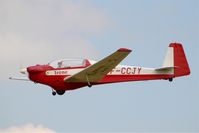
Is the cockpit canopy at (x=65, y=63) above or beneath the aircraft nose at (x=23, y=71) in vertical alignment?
above

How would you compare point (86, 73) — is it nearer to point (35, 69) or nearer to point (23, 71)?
point (35, 69)

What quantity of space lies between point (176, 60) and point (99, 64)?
212 inches

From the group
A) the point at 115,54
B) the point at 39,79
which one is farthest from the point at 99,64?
the point at 39,79

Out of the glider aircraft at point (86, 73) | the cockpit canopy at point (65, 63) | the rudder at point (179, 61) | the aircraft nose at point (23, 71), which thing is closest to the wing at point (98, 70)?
the glider aircraft at point (86, 73)

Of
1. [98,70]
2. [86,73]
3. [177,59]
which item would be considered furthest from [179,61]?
[86,73]

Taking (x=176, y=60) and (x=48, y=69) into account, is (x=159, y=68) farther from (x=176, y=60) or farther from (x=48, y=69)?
(x=48, y=69)

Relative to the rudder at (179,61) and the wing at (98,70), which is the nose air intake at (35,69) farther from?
the rudder at (179,61)

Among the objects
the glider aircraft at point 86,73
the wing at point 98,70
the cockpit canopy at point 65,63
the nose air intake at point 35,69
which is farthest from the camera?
the cockpit canopy at point 65,63

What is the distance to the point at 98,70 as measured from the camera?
23562 mm

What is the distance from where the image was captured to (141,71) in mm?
25406

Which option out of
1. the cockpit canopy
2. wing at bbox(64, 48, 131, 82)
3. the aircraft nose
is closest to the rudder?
wing at bbox(64, 48, 131, 82)

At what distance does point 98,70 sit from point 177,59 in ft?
17.1

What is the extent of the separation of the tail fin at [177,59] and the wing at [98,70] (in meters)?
4.40

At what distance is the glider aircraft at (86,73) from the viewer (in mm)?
23391
